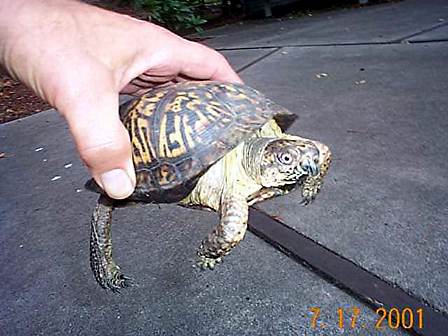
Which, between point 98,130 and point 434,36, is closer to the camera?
point 98,130

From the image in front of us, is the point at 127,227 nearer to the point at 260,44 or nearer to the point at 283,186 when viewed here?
the point at 283,186

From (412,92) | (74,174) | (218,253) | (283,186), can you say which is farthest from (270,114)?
(412,92)

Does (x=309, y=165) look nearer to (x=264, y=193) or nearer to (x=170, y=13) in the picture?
(x=264, y=193)

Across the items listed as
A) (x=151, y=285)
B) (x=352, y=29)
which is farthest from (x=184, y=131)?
(x=352, y=29)

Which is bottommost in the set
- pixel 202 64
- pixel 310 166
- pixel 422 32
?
pixel 422 32

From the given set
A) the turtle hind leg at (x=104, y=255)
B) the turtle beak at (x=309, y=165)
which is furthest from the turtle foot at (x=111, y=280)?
the turtle beak at (x=309, y=165)

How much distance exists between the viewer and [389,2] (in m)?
5.49

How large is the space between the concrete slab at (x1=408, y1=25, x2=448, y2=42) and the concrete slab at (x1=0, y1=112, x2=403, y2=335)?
92.1 inches

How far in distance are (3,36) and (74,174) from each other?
1.18 meters

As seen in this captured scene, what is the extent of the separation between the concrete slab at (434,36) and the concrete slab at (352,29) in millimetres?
168

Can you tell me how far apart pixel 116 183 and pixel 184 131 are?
0.24 m

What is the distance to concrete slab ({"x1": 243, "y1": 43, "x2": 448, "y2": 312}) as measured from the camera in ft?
3.24

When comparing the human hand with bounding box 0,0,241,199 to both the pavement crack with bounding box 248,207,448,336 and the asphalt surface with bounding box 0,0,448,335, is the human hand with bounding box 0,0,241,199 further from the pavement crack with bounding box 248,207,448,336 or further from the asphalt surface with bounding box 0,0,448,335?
the pavement crack with bounding box 248,207,448,336

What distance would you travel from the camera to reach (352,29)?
12.4ft
